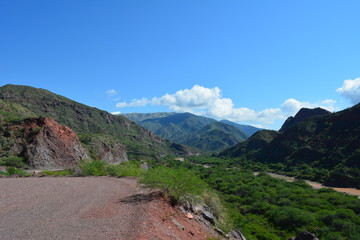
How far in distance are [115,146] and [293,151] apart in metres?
66.4

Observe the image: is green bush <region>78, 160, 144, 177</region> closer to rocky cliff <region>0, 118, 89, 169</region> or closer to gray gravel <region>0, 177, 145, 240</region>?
gray gravel <region>0, 177, 145, 240</region>

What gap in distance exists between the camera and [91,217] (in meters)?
9.02

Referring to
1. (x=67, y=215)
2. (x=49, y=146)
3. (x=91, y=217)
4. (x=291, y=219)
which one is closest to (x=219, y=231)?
(x=91, y=217)

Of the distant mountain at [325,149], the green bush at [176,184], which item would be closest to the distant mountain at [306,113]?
the distant mountain at [325,149]

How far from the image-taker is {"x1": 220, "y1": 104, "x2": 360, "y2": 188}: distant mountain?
6131 cm

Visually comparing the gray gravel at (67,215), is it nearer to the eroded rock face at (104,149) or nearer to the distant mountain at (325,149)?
the eroded rock face at (104,149)

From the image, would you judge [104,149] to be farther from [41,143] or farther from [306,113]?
[306,113]

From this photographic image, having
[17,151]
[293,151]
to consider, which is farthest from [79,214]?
[293,151]

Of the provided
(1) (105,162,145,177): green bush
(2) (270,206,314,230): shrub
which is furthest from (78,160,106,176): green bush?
(2) (270,206,314,230): shrub

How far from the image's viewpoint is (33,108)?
360ft

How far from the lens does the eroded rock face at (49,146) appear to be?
3831 cm

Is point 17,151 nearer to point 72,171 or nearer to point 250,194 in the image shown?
point 72,171

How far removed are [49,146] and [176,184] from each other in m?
36.4

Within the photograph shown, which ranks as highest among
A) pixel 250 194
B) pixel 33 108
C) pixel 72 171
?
pixel 33 108
